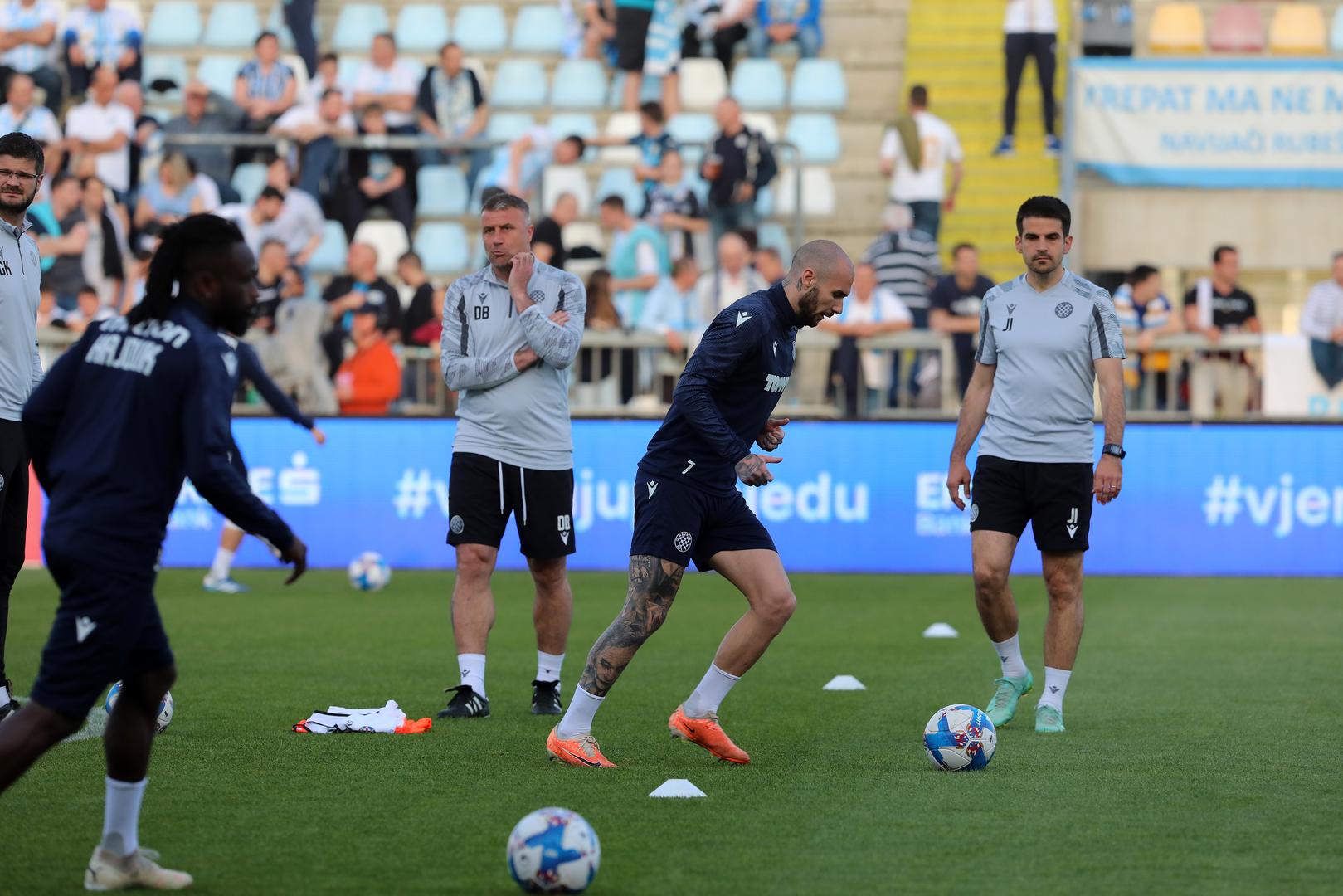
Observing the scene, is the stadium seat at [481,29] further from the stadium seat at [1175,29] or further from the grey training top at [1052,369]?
the grey training top at [1052,369]

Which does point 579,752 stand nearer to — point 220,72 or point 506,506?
point 506,506

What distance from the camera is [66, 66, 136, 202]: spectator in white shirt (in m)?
22.2

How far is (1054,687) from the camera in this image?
9.25 m

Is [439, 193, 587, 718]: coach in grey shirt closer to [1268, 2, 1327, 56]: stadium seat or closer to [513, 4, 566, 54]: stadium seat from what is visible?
[1268, 2, 1327, 56]: stadium seat

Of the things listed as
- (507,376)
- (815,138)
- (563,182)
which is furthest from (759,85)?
(507,376)

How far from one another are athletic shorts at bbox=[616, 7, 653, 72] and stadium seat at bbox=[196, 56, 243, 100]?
201 inches

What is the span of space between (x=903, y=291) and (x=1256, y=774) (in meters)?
12.8

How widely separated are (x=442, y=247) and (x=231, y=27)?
19.6 feet

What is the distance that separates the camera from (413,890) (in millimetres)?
5730

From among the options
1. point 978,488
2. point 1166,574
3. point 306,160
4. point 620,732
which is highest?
point 306,160

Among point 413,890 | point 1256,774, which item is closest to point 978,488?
point 1256,774

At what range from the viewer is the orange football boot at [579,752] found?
7.91 meters

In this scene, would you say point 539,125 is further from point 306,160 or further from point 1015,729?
point 1015,729

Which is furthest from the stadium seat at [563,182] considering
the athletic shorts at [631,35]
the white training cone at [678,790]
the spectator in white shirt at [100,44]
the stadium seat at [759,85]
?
the white training cone at [678,790]
